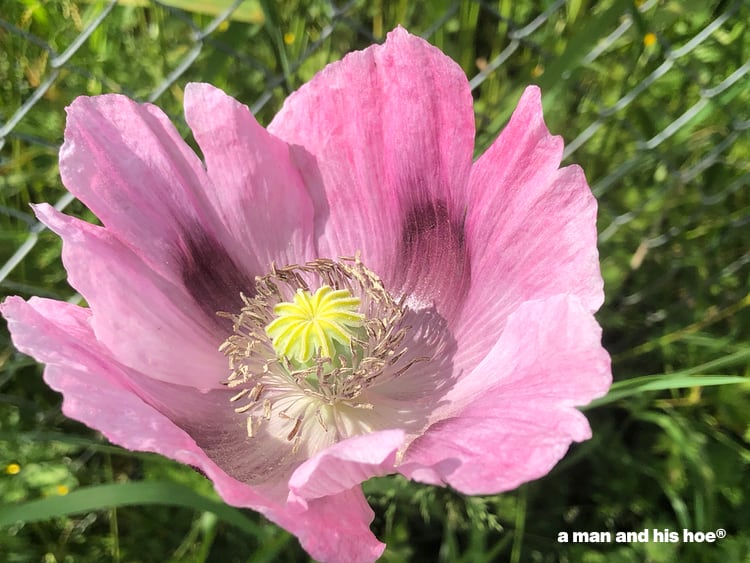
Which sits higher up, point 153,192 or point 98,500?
point 153,192

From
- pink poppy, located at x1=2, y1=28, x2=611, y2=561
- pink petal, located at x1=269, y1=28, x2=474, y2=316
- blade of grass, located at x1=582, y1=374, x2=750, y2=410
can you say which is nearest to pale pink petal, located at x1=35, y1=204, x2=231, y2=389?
pink poppy, located at x1=2, y1=28, x2=611, y2=561

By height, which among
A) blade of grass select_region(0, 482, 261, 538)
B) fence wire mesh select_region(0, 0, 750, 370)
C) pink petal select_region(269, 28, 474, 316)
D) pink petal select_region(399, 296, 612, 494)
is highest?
fence wire mesh select_region(0, 0, 750, 370)

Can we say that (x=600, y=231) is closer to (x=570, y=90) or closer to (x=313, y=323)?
(x=570, y=90)

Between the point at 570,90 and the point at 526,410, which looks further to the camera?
the point at 570,90

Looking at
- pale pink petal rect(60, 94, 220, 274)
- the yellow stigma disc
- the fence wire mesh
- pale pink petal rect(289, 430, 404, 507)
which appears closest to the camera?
pale pink petal rect(289, 430, 404, 507)

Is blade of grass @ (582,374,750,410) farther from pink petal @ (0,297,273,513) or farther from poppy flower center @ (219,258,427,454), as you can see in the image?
pink petal @ (0,297,273,513)

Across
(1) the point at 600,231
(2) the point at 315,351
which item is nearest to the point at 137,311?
(2) the point at 315,351
